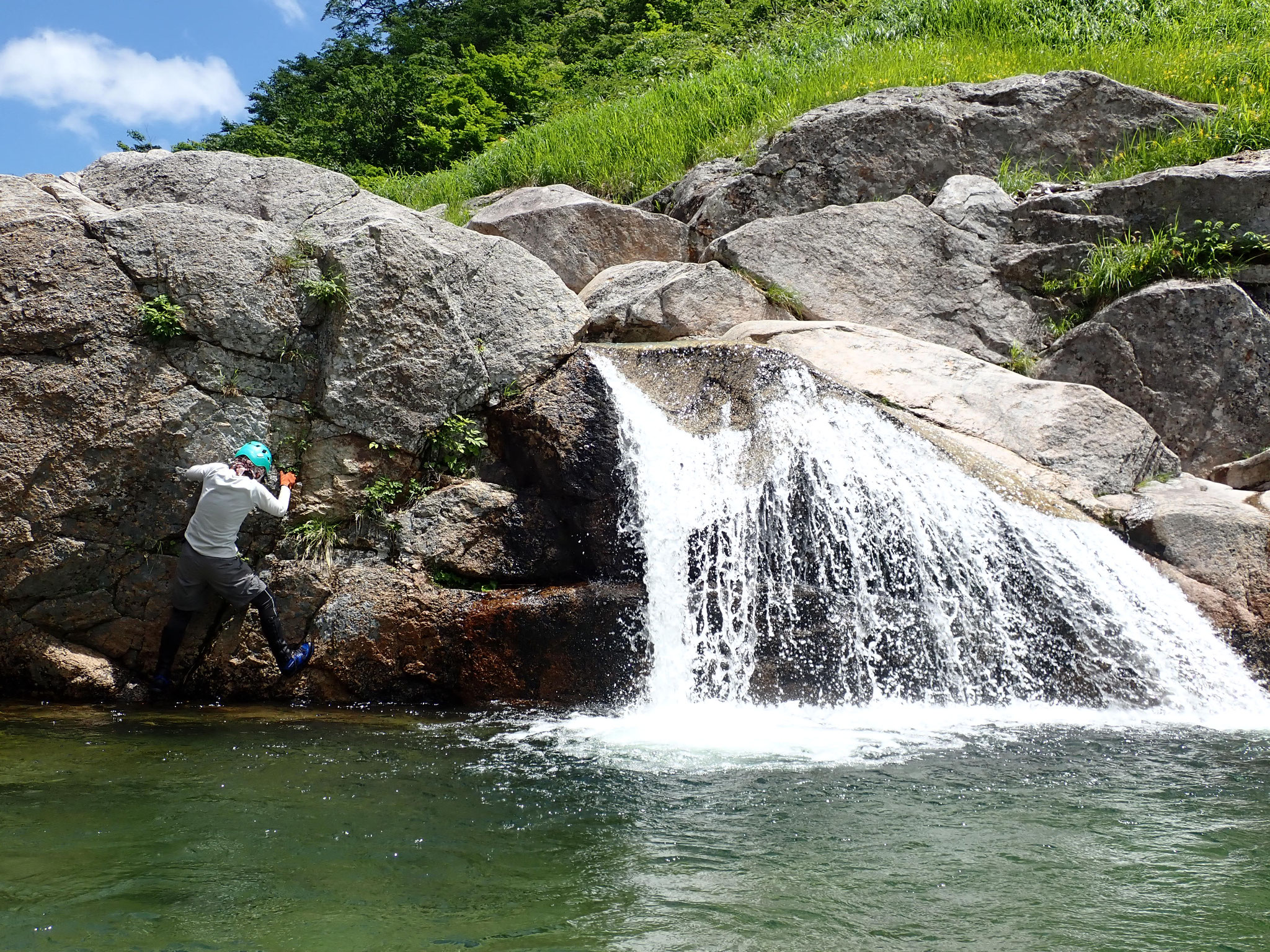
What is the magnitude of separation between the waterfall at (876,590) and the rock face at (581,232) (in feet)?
16.3

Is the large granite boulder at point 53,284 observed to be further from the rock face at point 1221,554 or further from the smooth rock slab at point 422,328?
the rock face at point 1221,554

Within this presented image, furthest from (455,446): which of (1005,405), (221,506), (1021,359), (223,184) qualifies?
(1021,359)

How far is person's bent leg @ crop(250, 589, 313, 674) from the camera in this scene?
23.3 ft

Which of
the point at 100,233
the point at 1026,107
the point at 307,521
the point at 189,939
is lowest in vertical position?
the point at 189,939

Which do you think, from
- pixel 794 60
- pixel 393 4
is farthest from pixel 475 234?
pixel 393 4

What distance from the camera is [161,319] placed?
7438 mm

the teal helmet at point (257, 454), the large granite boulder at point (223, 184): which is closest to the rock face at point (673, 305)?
the large granite boulder at point (223, 184)

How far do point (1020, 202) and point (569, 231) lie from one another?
573 centimetres

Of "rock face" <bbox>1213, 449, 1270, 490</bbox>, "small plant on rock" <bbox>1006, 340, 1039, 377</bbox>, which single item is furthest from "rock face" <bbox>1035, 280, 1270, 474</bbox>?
"small plant on rock" <bbox>1006, 340, 1039, 377</bbox>

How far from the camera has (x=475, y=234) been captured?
889 centimetres

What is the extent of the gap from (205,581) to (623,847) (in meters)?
4.54

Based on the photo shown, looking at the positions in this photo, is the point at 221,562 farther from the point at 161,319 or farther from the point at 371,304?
the point at 371,304

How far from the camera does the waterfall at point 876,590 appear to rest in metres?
7.00

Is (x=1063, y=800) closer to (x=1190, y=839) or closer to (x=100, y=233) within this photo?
(x=1190, y=839)
